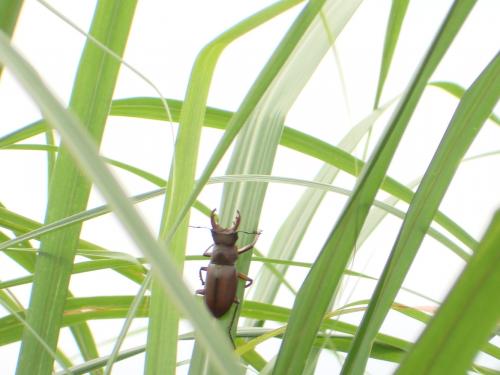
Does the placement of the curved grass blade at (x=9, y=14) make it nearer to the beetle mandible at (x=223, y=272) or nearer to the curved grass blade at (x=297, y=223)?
the beetle mandible at (x=223, y=272)

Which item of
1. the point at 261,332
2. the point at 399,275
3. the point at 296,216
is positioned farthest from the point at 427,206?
the point at 296,216

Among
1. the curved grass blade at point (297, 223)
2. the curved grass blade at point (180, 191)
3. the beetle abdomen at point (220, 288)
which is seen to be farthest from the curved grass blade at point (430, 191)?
the curved grass blade at point (297, 223)

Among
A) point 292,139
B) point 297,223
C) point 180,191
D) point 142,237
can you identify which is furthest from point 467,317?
point 297,223

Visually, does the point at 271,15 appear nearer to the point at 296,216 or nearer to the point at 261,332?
the point at 261,332

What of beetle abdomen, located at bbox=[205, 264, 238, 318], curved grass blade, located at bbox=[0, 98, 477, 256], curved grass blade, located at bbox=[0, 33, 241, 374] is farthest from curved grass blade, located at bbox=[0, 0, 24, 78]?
beetle abdomen, located at bbox=[205, 264, 238, 318]

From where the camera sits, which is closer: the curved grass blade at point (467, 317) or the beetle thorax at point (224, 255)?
the curved grass blade at point (467, 317)

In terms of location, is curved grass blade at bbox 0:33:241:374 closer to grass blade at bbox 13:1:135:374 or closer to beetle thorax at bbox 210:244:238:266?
grass blade at bbox 13:1:135:374

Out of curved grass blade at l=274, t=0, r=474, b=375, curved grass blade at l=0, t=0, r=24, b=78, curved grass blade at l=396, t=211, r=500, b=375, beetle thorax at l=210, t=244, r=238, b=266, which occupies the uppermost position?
beetle thorax at l=210, t=244, r=238, b=266
